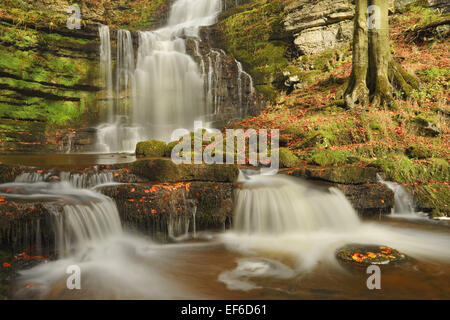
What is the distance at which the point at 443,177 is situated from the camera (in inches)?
257

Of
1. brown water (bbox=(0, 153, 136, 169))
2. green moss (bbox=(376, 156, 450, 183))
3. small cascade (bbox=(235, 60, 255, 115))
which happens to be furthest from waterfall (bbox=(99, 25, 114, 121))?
green moss (bbox=(376, 156, 450, 183))

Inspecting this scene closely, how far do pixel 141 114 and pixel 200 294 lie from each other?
1286cm

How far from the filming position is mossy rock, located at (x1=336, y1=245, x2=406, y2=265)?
3982 millimetres

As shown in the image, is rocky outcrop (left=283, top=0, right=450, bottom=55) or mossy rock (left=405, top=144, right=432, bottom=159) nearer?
mossy rock (left=405, top=144, right=432, bottom=159)

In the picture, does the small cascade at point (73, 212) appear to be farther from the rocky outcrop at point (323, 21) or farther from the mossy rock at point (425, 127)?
the rocky outcrop at point (323, 21)

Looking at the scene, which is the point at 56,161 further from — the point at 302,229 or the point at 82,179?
the point at 302,229

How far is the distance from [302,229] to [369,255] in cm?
150

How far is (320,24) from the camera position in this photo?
15055 mm

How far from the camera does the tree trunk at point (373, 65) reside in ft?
30.9

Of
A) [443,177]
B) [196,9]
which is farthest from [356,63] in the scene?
[196,9]

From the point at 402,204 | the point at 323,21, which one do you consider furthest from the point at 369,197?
the point at 323,21

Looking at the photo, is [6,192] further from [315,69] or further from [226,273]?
[315,69]

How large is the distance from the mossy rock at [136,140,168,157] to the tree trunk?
642 centimetres

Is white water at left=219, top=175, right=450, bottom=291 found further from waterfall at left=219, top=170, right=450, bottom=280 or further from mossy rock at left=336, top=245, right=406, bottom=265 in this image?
mossy rock at left=336, top=245, right=406, bottom=265
